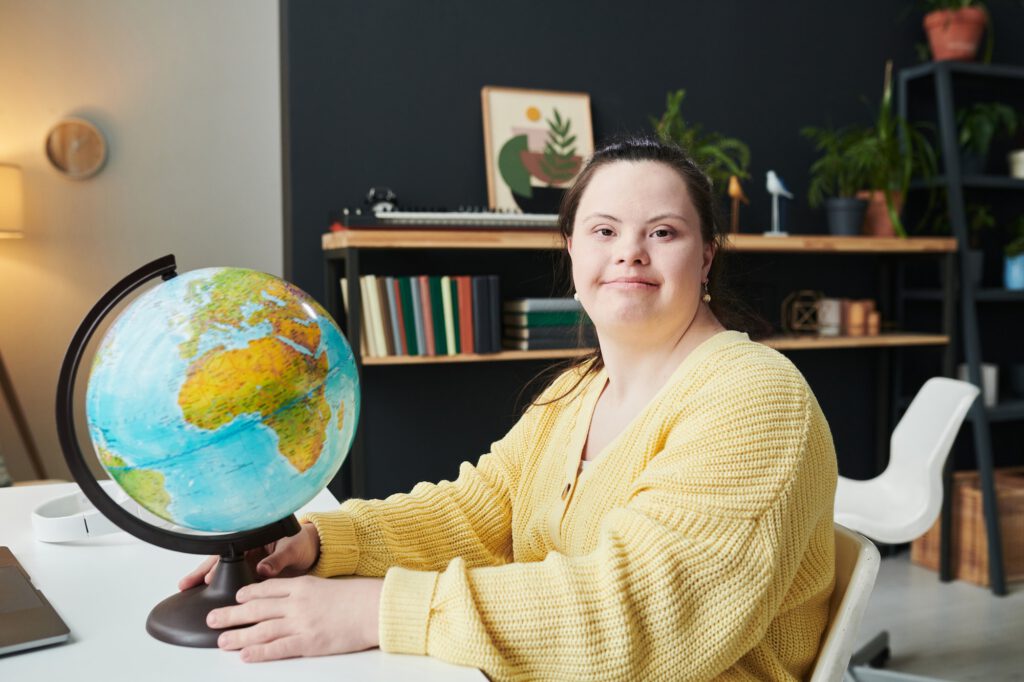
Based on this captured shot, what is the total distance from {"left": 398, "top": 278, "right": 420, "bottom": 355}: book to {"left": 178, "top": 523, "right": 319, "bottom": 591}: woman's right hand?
1767mm

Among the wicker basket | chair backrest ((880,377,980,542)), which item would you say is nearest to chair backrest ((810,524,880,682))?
chair backrest ((880,377,980,542))

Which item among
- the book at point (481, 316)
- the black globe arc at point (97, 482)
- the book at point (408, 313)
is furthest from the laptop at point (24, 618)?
the book at point (481, 316)

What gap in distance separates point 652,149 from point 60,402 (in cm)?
88

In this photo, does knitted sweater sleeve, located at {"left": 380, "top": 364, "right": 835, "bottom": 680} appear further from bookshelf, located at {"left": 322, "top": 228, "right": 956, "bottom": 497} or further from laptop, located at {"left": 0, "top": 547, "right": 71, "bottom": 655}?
bookshelf, located at {"left": 322, "top": 228, "right": 956, "bottom": 497}

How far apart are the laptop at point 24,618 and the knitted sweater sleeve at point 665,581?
13.4 inches

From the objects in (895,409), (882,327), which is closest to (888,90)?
(882,327)

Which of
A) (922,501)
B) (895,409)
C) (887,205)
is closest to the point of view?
(922,501)

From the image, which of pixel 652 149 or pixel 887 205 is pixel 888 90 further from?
pixel 652 149

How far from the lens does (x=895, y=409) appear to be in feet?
12.8

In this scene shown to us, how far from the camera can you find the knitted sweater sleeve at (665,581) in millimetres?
936

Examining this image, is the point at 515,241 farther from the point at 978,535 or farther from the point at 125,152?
the point at 978,535

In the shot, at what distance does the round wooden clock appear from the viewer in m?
3.12

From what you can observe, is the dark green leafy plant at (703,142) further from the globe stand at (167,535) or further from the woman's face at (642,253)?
the globe stand at (167,535)

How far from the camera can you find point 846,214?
3.57 m
